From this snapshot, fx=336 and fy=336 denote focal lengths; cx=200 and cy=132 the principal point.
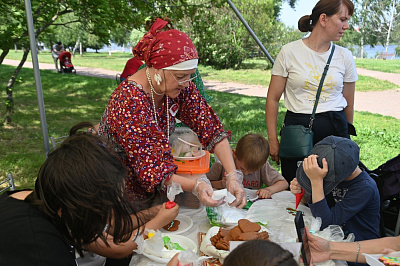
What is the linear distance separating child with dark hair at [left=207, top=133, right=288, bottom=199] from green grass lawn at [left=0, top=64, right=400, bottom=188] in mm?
2784

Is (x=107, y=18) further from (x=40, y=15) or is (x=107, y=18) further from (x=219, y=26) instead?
(x=219, y=26)

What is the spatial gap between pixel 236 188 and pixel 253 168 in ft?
2.01

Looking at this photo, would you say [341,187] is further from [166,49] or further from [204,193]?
[166,49]

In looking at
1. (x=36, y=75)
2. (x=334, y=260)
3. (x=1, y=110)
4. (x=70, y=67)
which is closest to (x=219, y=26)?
(x=70, y=67)

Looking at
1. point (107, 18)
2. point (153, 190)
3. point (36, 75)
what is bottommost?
point (153, 190)

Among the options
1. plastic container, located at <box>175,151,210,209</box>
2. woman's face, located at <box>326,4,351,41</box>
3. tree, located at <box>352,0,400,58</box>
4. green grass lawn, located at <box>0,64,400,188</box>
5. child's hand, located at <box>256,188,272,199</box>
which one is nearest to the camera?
plastic container, located at <box>175,151,210,209</box>

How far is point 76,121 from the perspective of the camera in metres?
7.07

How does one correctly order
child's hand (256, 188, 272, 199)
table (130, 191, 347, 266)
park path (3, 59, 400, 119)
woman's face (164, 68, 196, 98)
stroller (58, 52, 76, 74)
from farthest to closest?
stroller (58, 52, 76, 74), park path (3, 59, 400, 119), child's hand (256, 188, 272, 199), woman's face (164, 68, 196, 98), table (130, 191, 347, 266)

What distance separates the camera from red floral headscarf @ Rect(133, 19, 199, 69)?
5.53 feet

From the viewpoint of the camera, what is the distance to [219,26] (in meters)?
16.7

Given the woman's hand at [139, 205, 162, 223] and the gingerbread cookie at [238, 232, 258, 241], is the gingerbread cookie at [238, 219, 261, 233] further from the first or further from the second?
the woman's hand at [139, 205, 162, 223]

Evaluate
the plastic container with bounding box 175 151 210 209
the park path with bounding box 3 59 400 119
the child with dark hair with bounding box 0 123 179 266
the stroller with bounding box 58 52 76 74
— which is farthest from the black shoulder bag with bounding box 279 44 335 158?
the stroller with bounding box 58 52 76 74

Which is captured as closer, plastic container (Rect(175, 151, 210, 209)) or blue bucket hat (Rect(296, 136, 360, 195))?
blue bucket hat (Rect(296, 136, 360, 195))

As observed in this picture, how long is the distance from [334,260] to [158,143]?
3.10 ft
